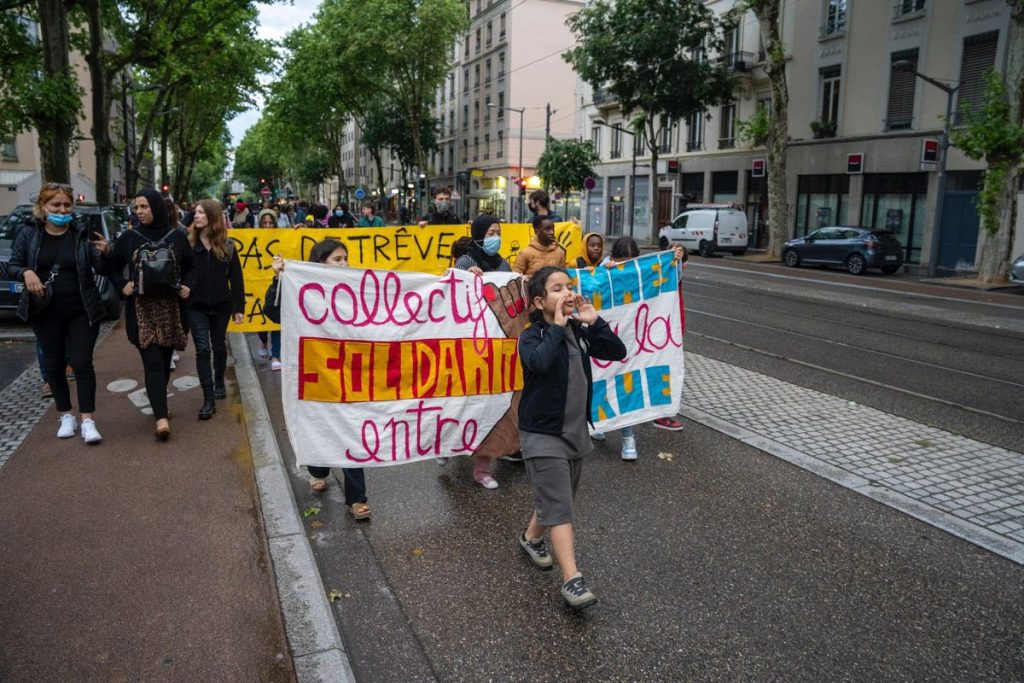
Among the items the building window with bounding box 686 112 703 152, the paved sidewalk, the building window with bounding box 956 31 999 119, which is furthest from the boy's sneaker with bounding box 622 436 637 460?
the building window with bounding box 686 112 703 152

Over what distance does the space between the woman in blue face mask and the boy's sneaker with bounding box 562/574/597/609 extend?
2.63 meters

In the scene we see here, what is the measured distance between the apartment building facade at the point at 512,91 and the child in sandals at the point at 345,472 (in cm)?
4869

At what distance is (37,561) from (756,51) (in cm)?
3598

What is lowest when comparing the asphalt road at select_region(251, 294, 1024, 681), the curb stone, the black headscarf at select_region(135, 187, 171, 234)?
the asphalt road at select_region(251, 294, 1024, 681)

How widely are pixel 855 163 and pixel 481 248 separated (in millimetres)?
26346

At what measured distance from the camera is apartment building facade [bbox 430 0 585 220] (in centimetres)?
5519

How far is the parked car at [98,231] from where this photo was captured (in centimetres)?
1046

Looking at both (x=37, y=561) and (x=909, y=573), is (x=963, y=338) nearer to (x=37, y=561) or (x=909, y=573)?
(x=909, y=573)

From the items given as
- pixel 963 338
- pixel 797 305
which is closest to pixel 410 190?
pixel 797 305

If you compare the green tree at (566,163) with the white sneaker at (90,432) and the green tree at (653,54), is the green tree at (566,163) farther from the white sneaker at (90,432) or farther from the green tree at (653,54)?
the white sneaker at (90,432)

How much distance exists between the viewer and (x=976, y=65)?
24719mm

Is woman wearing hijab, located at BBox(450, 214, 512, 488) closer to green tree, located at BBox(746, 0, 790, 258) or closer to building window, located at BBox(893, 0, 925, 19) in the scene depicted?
green tree, located at BBox(746, 0, 790, 258)

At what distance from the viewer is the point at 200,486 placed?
495 centimetres

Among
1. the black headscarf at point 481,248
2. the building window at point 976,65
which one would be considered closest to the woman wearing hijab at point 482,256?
the black headscarf at point 481,248
